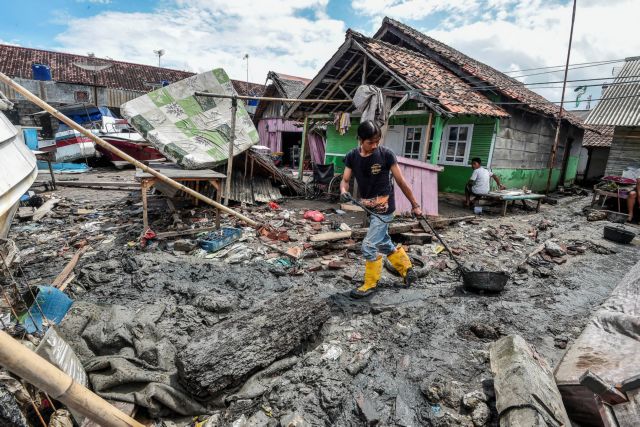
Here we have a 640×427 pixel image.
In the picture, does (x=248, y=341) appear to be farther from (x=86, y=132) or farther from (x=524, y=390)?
(x=86, y=132)

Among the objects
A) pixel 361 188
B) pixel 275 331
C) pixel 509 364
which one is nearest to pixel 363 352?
→ pixel 275 331

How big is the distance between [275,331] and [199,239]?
3231mm

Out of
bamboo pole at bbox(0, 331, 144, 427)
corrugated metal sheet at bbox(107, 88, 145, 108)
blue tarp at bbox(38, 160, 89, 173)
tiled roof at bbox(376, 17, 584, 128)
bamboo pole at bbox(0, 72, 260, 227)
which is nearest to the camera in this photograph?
bamboo pole at bbox(0, 331, 144, 427)

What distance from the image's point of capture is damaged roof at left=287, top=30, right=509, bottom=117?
26.7 ft

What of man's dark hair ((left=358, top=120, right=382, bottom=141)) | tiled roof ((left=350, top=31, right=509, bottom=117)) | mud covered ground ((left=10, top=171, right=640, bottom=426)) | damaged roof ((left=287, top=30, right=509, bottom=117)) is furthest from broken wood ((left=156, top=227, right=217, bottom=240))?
tiled roof ((left=350, top=31, right=509, bottom=117))

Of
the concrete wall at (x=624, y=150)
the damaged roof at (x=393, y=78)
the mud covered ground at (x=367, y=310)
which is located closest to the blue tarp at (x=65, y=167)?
the mud covered ground at (x=367, y=310)

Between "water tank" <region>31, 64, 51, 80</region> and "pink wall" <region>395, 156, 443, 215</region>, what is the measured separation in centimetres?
2622

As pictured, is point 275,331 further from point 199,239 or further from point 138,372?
point 199,239

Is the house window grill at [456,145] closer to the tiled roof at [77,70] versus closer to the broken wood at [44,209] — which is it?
the broken wood at [44,209]

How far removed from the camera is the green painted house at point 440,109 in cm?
848

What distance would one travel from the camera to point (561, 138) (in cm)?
1424

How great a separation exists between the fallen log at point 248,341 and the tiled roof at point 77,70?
27446 millimetres

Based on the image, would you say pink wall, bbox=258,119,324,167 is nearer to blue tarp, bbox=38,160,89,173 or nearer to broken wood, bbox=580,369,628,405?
blue tarp, bbox=38,160,89,173

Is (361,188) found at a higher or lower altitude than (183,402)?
higher
